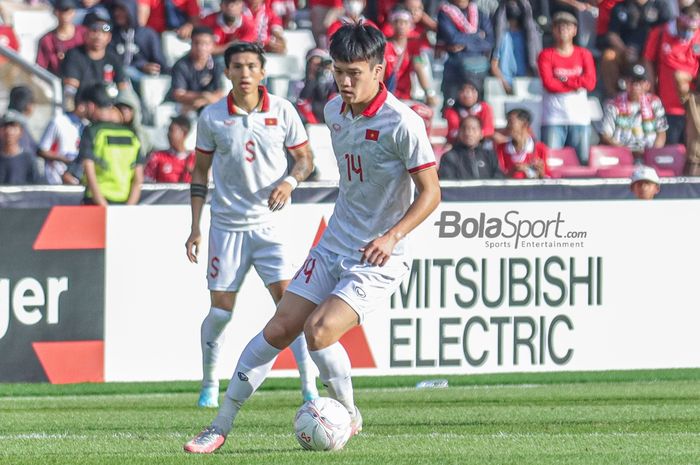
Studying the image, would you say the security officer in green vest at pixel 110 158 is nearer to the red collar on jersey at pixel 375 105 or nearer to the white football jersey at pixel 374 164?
the white football jersey at pixel 374 164

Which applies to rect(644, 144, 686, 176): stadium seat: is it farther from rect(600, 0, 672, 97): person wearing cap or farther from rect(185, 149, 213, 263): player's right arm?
rect(185, 149, 213, 263): player's right arm

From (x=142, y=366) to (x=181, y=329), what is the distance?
17.7 inches

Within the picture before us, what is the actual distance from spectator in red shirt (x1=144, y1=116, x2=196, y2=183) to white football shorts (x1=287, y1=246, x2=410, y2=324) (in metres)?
7.79

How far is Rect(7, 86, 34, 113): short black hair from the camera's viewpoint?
15.4 meters

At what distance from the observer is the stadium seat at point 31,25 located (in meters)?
17.8

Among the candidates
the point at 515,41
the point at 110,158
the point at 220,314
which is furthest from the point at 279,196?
the point at 515,41

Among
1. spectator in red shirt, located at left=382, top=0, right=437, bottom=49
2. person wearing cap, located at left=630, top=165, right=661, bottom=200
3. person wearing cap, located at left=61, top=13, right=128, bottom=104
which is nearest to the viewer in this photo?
person wearing cap, located at left=630, top=165, right=661, bottom=200

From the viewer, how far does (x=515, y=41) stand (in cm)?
1819

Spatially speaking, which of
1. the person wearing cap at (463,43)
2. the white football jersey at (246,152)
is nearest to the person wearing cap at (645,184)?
the white football jersey at (246,152)

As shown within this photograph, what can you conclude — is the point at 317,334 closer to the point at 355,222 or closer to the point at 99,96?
the point at 355,222

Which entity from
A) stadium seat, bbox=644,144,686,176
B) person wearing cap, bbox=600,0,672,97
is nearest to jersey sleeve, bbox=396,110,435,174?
stadium seat, bbox=644,144,686,176

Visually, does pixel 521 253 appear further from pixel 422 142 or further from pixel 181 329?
pixel 422 142

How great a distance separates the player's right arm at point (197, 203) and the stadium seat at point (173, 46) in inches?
319

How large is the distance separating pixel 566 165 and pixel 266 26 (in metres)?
4.12
